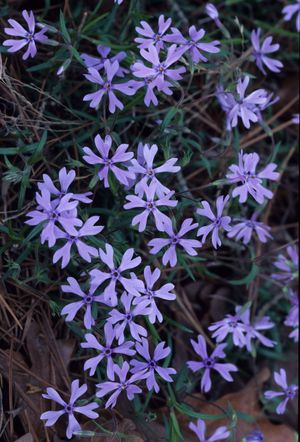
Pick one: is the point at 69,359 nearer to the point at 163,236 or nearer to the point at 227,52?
the point at 163,236

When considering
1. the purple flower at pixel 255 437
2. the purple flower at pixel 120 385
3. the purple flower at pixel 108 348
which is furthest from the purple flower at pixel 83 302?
the purple flower at pixel 255 437

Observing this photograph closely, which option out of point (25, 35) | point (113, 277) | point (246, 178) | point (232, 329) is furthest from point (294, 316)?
point (25, 35)

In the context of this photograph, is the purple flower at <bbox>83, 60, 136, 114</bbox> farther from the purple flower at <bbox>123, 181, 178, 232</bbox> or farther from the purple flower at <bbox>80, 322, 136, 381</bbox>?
the purple flower at <bbox>80, 322, 136, 381</bbox>

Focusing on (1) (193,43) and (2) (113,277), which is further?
(1) (193,43)

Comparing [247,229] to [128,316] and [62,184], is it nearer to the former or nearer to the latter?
[128,316]

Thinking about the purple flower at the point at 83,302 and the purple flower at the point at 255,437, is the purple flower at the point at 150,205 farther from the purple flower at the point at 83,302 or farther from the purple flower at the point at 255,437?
the purple flower at the point at 255,437
